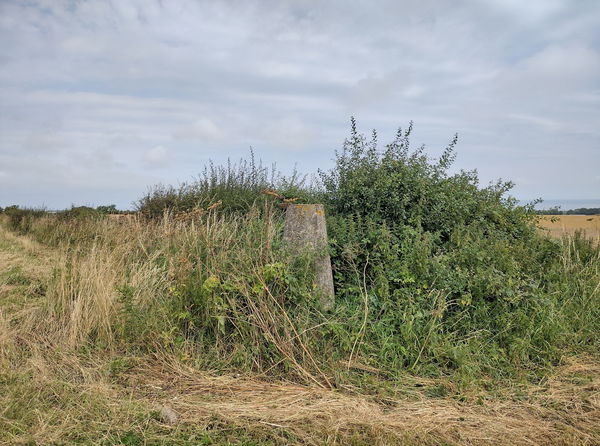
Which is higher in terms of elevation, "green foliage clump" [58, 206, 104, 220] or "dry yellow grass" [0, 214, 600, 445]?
"green foliage clump" [58, 206, 104, 220]

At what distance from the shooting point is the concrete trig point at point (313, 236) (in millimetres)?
5309

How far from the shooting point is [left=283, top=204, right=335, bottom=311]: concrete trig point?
17.4ft

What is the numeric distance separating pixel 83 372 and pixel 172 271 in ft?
5.02

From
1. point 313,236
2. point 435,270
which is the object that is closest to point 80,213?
point 313,236

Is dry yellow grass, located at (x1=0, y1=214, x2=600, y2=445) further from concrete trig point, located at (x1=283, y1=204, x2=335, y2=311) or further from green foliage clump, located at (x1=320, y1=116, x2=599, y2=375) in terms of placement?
concrete trig point, located at (x1=283, y1=204, x2=335, y2=311)

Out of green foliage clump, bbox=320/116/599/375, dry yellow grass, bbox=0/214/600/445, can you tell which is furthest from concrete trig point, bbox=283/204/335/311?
dry yellow grass, bbox=0/214/600/445

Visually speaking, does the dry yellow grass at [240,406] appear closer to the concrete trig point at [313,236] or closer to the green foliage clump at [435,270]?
the green foliage clump at [435,270]

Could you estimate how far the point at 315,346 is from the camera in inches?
180

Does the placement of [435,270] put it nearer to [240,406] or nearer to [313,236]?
[313,236]

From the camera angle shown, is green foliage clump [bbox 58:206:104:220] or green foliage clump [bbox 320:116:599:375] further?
green foliage clump [bbox 58:206:104:220]

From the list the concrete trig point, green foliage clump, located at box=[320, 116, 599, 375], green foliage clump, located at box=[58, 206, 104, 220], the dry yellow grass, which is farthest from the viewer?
green foliage clump, located at box=[58, 206, 104, 220]

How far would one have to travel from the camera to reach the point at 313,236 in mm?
5523

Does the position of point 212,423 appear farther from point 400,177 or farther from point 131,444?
point 400,177

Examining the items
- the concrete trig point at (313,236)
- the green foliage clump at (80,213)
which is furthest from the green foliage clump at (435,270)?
the green foliage clump at (80,213)
